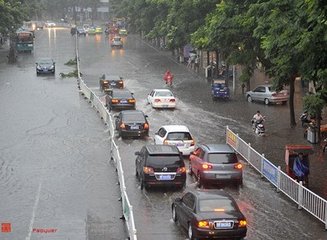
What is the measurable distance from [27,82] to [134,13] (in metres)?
45.8

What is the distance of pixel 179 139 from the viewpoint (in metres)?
32.3

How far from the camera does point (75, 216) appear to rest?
23.2 m

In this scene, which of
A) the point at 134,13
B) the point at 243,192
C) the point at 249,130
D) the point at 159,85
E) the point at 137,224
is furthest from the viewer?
the point at 134,13

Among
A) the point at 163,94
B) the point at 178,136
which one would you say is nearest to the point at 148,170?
the point at 178,136

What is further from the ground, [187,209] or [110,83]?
[187,209]

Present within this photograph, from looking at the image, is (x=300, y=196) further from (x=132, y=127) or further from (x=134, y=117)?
(x=134, y=117)

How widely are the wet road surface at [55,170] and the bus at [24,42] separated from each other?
3600 cm

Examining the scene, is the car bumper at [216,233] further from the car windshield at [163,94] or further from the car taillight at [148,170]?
the car windshield at [163,94]

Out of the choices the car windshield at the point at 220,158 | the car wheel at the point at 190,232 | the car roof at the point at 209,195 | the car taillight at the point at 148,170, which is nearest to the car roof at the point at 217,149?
the car windshield at the point at 220,158

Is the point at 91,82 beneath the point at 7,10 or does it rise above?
beneath

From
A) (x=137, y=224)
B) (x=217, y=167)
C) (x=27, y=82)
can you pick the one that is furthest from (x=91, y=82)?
(x=137, y=224)

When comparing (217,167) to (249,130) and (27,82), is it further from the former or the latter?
(27,82)

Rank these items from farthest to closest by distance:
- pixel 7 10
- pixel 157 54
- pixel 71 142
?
pixel 157 54
pixel 7 10
pixel 71 142

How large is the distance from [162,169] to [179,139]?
647cm
